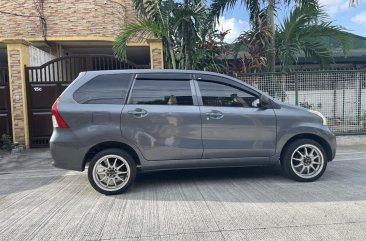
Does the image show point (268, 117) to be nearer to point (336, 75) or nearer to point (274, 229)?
point (274, 229)

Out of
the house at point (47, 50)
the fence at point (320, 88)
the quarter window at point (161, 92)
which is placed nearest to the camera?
the quarter window at point (161, 92)

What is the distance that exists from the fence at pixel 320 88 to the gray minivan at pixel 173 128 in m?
3.74

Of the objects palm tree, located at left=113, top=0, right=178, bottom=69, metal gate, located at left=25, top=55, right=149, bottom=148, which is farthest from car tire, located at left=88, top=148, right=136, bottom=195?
metal gate, located at left=25, top=55, right=149, bottom=148

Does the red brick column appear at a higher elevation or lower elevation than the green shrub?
higher

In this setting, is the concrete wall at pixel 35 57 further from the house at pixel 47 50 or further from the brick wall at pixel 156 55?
the brick wall at pixel 156 55

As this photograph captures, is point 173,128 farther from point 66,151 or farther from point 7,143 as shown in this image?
point 7,143

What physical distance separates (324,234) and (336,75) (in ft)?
22.2

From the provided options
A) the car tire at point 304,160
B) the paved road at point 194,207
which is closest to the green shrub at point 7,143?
the paved road at point 194,207

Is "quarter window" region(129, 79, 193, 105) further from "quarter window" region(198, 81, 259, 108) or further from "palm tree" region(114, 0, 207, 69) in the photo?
"palm tree" region(114, 0, 207, 69)

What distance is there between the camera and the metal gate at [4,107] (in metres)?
10.3

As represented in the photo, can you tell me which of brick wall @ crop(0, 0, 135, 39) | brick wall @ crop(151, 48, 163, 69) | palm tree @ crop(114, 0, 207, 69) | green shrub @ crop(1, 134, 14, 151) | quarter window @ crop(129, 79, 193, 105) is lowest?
green shrub @ crop(1, 134, 14, 151)

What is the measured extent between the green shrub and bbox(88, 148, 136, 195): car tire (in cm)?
559

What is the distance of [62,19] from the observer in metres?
12.7

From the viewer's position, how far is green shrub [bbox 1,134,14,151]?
9.93m
